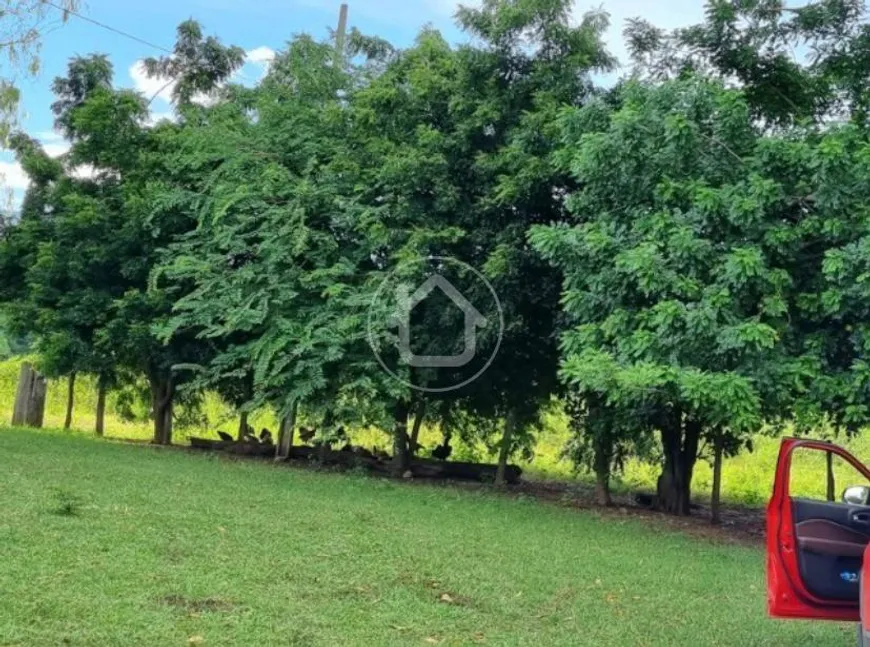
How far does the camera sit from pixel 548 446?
15680 mm

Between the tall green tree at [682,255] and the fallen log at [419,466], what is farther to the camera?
the fallen log at [419,466]

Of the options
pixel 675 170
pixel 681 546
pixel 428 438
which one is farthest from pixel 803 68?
pixel 428 438

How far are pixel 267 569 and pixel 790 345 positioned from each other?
4.72m

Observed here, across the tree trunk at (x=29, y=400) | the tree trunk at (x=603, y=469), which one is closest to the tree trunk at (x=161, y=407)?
the tree trunk at (x=29, y=400)

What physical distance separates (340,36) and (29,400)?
8838mm

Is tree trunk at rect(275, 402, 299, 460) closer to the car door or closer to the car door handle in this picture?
the car door

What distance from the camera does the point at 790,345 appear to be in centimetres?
746

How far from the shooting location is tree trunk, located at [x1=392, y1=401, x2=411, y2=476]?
1223 cm

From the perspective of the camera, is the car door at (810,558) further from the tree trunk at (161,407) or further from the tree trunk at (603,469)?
the tree trunk at (161,407)

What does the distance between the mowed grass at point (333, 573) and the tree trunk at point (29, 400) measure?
283 inches

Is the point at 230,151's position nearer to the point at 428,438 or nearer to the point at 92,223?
the point at 92,223

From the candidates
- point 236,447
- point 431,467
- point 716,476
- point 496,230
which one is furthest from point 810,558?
point 236,447

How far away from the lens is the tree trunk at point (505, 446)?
12500mm

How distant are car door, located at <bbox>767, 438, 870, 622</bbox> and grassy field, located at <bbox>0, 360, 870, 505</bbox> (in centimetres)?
764
